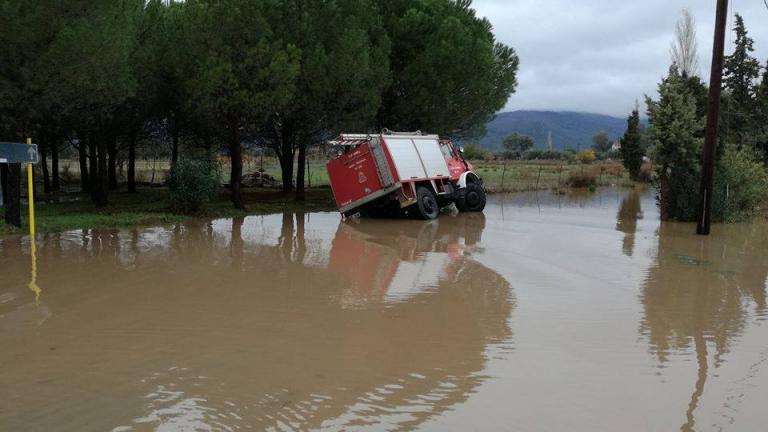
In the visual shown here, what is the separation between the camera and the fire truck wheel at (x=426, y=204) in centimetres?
1991

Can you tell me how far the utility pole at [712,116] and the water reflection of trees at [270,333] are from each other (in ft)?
24.2

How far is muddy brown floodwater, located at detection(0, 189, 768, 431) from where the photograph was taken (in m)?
4.75

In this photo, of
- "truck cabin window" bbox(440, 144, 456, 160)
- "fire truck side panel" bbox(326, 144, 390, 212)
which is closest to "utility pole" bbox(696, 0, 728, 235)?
"fire truck side panel" bbox(326, 144, 390, 212)

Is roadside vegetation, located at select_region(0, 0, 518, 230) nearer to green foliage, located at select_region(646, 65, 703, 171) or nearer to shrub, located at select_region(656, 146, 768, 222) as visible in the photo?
green foliage, located at select_region(646, 65, 703, 171)

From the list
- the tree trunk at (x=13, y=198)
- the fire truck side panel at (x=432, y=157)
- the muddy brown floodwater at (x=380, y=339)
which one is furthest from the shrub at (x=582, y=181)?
the tree trunk at (x=13, y=198)

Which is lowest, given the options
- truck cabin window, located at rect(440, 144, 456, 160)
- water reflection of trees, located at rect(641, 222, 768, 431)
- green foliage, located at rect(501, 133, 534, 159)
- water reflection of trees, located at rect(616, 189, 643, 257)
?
water reflection of trees, located at rect(641, 222, 768, 431)

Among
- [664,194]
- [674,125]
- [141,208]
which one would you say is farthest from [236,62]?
[664,194]

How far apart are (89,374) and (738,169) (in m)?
20.1

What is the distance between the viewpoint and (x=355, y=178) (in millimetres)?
19922

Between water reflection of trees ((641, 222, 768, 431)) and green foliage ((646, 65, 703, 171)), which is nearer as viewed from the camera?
water reflection of trees ((641, 222, 768, 431))

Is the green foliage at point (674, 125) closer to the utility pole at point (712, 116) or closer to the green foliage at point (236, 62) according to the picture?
the utility pole at point (712, 116)

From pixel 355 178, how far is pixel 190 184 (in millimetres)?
5035

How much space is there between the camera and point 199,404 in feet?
15.8

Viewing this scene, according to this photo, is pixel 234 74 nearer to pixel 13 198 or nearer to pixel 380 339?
pixel 13 198
